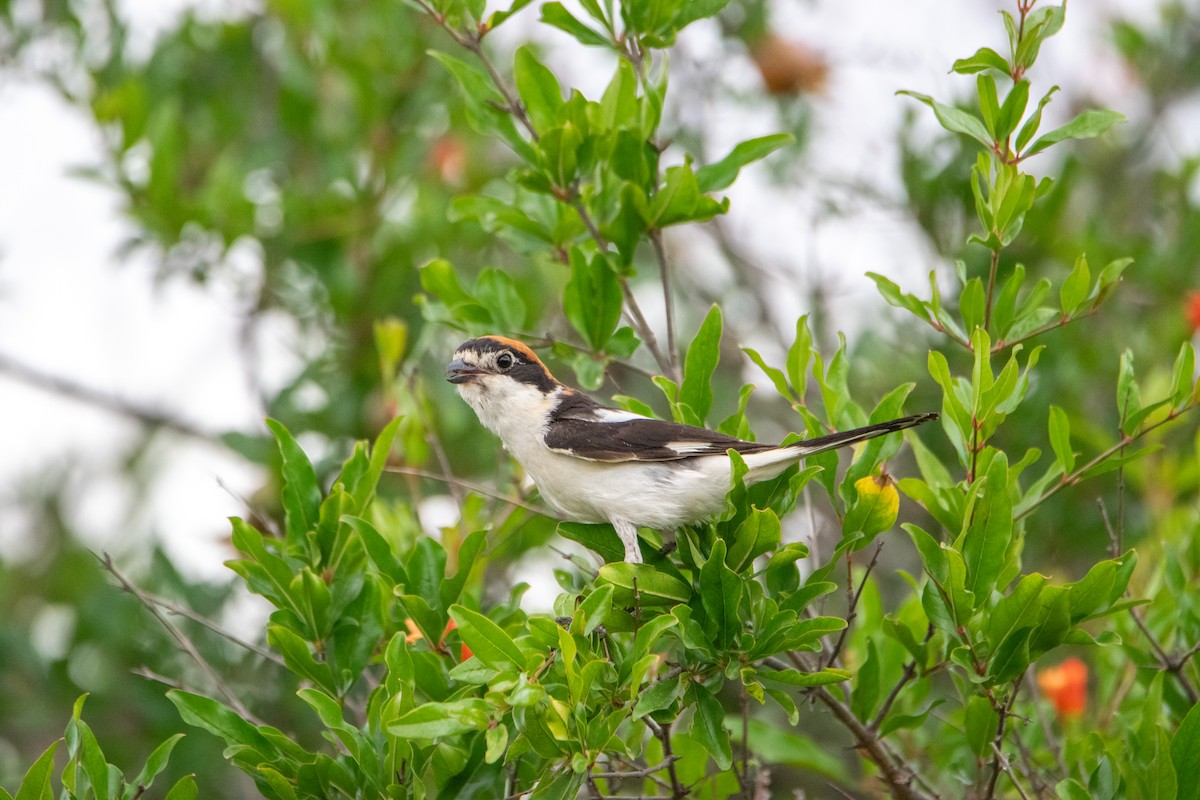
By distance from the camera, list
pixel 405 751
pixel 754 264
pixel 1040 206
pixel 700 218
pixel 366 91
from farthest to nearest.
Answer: pixel 754 264 < pixel 366 91 < pixel 1040 206 < pixel 700 218 < pixel 405 751

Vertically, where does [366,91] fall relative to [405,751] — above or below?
above

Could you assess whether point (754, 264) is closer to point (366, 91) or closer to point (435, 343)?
point (435, 343)

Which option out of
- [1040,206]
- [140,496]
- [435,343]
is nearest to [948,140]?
[1040,206]

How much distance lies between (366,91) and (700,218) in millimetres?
3702

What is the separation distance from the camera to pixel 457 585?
3.90 metres

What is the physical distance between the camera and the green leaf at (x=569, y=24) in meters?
4.23

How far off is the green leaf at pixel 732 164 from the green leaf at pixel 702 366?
696mm

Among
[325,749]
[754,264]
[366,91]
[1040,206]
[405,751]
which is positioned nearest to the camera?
[405,751]

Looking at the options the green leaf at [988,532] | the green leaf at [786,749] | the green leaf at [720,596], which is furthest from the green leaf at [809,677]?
the green leaf at [786,749]

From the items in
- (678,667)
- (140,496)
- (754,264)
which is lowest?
(140,496)

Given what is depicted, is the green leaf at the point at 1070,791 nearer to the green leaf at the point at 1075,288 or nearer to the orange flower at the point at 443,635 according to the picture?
the green leaf at the point at 1075,288

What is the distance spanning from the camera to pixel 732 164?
14.4 ft

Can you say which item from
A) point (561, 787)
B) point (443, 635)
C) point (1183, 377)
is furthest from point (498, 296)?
point (1183, 377)

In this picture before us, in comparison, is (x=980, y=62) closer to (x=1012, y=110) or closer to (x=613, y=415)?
(x=1012, y=110)
